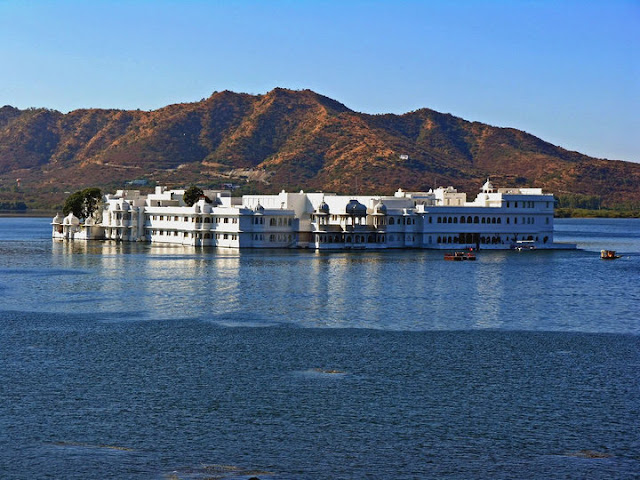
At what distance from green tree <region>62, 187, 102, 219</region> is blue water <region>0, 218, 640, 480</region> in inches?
2398

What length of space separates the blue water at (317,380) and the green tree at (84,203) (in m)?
60.9

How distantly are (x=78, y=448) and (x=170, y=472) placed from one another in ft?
10.6

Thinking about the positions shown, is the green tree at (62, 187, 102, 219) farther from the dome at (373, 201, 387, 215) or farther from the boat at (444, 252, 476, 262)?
the boat at (444, 252, 476, 262)

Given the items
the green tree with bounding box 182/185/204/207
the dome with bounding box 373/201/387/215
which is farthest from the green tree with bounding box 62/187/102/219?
the dome with bounding box 373/201/387/215

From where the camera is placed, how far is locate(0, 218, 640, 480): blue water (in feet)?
81.8

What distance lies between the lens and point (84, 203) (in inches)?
4983

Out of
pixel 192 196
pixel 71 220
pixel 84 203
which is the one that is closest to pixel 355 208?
pixel 192 196

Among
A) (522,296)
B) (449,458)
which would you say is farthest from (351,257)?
(449,458)

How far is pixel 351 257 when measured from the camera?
8962 cm

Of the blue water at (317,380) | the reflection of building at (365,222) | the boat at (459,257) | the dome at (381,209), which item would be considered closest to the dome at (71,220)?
the reflection of building at (365,222)

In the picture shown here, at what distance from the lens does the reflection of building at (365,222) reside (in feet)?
329

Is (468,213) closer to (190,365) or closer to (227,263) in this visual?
(227,263)

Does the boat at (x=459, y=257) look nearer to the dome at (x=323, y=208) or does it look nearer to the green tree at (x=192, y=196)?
the dome at (x=323, y=208)

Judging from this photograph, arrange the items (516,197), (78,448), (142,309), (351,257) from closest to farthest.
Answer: (78,448) < (142,309) < (351,257) < (516,197)
